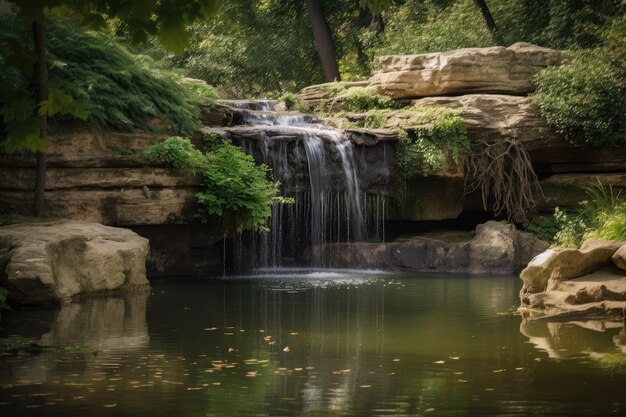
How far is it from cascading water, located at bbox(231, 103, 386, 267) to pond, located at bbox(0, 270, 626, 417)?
5318 millimetres

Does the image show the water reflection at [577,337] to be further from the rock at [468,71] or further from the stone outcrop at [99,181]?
the rock at [468,71]

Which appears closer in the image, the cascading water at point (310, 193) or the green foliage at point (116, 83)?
the green foliage at point (116, 83)

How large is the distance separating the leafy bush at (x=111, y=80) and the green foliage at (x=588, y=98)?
7058mm

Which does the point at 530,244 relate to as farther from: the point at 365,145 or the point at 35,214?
the point at 35,214

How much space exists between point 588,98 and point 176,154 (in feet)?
27.9

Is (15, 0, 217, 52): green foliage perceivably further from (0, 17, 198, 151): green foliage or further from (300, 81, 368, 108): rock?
(300, 81, 368, 108): rock

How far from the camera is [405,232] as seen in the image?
2242 cm

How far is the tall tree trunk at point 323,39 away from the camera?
97.3ft

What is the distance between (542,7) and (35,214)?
16.9 meters

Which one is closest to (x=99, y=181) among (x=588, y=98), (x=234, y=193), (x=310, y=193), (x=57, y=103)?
(x=234, y=193)

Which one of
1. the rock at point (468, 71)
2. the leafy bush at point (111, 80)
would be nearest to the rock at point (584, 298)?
the leafy bush at point (111, 80)

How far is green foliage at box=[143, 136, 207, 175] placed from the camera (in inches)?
683

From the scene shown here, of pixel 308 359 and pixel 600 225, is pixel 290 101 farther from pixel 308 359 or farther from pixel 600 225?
pixel 308 359

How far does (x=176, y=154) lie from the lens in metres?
17.4
